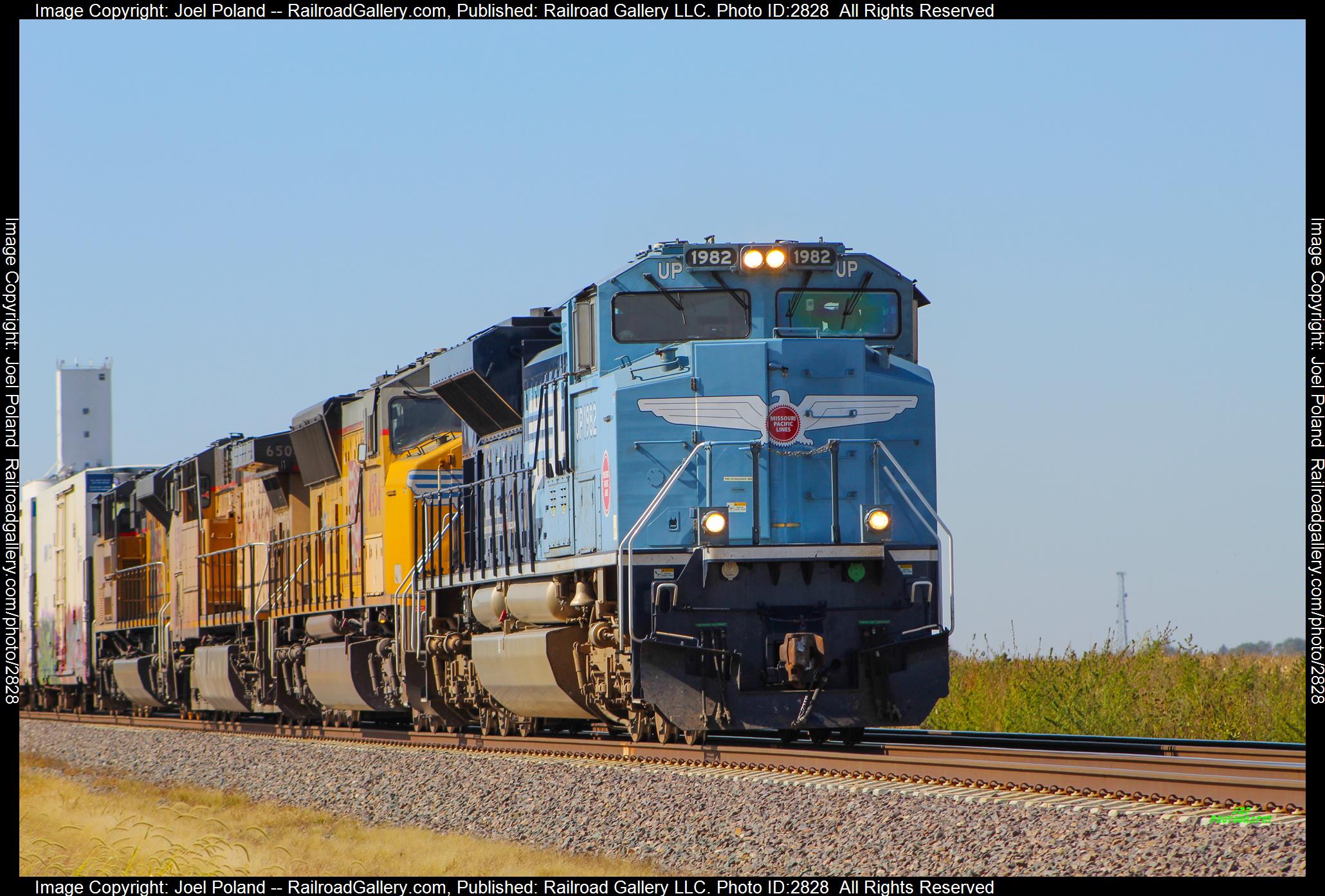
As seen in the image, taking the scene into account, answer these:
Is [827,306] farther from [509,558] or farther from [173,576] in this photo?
[173,576]

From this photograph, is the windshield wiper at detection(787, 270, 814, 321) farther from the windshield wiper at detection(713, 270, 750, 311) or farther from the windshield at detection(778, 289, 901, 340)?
the windshield wiper at detection(713, 270, 750, 311)

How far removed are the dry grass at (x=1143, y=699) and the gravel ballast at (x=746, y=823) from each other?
16.5ft

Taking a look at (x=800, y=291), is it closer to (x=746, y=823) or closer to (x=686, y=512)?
(x=686, y=512)

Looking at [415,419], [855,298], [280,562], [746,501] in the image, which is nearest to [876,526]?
[746,501]

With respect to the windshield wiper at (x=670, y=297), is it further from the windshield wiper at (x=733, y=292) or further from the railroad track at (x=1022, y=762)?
the railroad track at (x=1022, y=762)

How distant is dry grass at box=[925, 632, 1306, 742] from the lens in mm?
13367

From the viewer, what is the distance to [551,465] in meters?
12.5

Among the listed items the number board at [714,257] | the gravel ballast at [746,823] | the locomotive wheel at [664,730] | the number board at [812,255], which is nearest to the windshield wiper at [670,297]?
the number board at [714,257]

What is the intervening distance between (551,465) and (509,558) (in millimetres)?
1246

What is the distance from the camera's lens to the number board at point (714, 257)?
11.2 meters

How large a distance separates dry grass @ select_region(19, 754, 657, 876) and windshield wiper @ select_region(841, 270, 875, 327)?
14.7 ft
